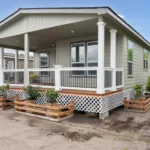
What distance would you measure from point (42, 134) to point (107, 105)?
9.38 ft

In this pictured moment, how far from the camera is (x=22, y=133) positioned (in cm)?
495

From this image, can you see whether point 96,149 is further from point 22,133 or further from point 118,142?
point 22,133

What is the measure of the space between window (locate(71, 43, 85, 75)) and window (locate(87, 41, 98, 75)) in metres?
0.35

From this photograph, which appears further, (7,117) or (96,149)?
(7,117)

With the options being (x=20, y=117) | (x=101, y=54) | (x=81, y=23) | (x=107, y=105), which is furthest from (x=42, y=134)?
(x=81, y=23)

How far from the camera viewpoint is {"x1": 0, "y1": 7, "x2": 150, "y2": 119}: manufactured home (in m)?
6.48

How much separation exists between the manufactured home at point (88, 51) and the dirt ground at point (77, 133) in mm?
780

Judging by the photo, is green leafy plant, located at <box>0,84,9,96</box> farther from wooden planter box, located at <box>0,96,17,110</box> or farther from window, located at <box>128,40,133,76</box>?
window, located at <box>128,40,133,76</box>

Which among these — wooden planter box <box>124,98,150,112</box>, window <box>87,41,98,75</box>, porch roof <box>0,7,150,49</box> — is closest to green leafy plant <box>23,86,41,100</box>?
window <box>87,41,98,75</box>

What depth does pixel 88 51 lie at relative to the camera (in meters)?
9.18

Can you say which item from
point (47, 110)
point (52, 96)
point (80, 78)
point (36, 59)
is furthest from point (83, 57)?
point (36, 59)

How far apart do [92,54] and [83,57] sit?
0.55 metres

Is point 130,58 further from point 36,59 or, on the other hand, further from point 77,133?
point 36,59

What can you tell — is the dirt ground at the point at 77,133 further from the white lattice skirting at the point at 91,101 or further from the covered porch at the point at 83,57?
the covered porch at the point at 83,57
